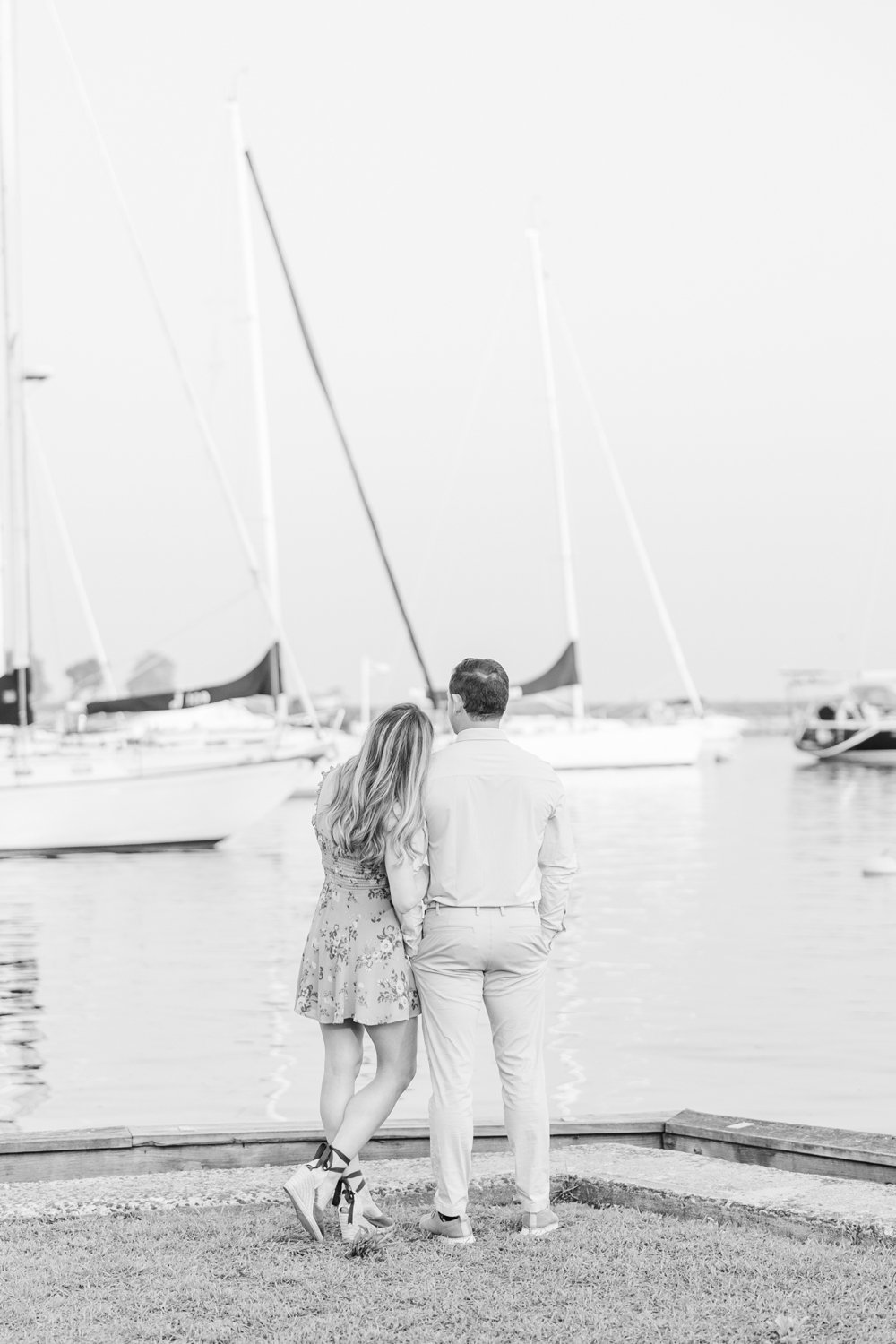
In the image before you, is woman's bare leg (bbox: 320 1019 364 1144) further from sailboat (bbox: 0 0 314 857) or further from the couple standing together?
sailboat (bbox: 0 0 314 857)

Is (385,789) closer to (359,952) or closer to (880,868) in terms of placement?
(359,952)

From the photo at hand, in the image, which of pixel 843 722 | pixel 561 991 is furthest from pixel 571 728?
pixel 561 991

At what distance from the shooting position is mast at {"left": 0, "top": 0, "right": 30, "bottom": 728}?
26.3 m

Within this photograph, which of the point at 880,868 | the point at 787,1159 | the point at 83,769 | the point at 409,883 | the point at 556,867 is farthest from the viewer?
the point at 83,769

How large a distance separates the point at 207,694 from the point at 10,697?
460 cm

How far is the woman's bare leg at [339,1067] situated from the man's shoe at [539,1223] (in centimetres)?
75

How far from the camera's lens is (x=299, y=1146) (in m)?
6.45

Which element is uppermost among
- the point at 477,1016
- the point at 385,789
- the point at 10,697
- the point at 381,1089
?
the point at 10,697

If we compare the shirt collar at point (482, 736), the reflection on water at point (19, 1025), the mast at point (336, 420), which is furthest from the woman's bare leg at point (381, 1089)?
the mast at point (336, 420)

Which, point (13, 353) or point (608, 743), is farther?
point (608, 743)

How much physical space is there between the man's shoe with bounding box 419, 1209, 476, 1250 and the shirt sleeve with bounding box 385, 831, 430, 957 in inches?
35.4

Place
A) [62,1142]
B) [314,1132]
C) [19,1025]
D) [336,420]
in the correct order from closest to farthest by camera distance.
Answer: [62,1142] < [314,1132] < [19,1025] < [336,420]

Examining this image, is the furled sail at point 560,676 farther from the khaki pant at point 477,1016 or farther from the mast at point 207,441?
Result: the khaki pant at point 477,1016

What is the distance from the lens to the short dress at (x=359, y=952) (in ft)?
18.4
